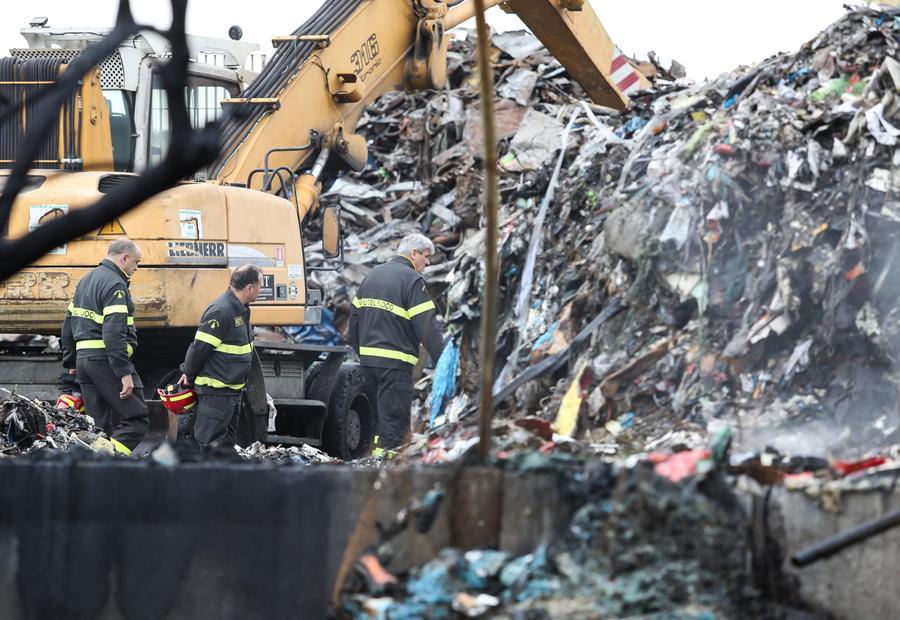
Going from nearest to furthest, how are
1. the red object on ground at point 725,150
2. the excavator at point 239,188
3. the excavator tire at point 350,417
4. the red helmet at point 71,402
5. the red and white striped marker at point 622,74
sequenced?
the red object on ground at point 725,150 < the red helmet at point 71,402 < the excavator at point 239,188 < the excavator tire at point 350,417 < the red and white striped marker at point 622,74

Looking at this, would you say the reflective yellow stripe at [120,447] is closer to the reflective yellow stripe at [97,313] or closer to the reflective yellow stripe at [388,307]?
the reflective yellow stripe at [97,313]

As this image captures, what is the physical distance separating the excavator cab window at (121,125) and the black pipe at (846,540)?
24.8 ft

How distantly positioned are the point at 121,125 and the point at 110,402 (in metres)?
2.38

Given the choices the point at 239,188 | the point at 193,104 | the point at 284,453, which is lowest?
the point at 284,453

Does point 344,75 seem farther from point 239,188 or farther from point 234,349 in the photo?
point 234,349

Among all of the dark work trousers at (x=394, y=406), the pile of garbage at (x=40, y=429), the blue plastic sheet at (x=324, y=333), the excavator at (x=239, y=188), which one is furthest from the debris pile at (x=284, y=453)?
the blue plastic sheet at (x=324, y=333)

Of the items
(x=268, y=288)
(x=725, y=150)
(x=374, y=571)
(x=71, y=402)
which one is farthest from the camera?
(x=268, y=288)

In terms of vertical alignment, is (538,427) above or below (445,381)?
below

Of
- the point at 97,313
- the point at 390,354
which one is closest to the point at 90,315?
the point at 97,313

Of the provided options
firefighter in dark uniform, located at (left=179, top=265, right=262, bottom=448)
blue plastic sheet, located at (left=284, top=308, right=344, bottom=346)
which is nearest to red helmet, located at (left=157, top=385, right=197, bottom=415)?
firefighter in dark uniform, located at (left=179, top=265, right=262, bottom=448)

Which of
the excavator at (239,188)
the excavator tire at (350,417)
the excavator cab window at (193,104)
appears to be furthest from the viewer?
the excavator tire at (350,417)

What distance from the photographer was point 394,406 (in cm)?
877

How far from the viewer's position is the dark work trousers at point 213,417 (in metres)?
8.55

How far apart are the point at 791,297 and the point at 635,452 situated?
126 cm
